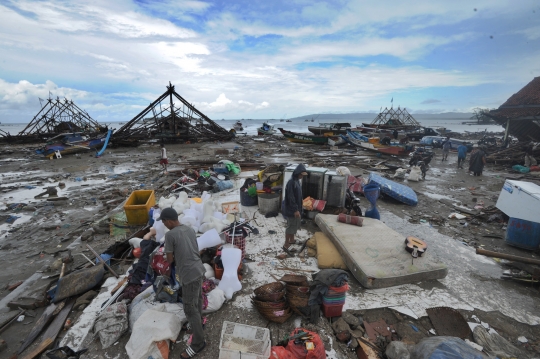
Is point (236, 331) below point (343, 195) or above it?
below

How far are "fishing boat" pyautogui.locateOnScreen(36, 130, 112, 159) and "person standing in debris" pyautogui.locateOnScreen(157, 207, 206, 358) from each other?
61.2 feet

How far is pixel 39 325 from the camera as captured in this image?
3297 mm

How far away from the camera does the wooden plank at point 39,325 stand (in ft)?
10.1

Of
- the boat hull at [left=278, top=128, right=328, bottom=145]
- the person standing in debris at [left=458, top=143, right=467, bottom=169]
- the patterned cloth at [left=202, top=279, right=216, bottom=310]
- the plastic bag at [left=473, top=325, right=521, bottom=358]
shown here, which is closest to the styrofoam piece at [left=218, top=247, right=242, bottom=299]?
the patterned cloth at [left=202, top=279, right=216, bottom=310]

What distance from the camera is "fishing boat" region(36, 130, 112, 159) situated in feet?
54.1

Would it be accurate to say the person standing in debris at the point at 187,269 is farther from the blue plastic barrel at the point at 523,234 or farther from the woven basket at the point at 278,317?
the blue plastic barrel at the point at 523,234

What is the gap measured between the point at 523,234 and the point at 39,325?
8.72m

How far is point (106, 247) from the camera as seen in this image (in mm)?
5211

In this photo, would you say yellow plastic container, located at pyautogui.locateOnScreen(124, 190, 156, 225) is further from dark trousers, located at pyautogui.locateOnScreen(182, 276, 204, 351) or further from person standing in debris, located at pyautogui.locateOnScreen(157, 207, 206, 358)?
dark trousers, located at pyautogui.locateOnScreen(182, 276, 204, 351)

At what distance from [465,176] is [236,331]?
44.9 ft

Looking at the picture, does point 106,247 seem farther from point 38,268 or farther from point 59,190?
point 59,190

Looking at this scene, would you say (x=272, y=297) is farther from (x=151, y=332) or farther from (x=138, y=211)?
(x=138, y=211)

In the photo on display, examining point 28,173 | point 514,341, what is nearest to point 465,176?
point 514,341

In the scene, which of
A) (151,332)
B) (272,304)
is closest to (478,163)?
(272,304)
